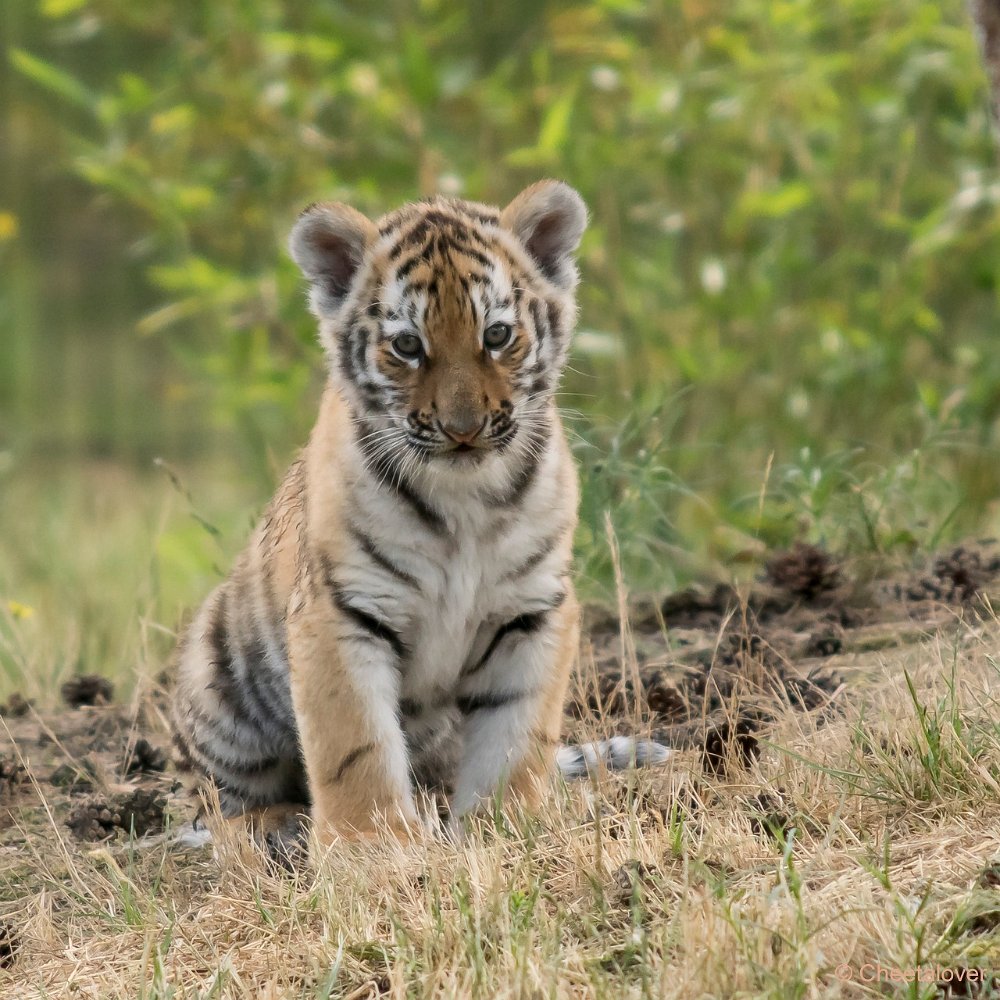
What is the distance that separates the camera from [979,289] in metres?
6.62

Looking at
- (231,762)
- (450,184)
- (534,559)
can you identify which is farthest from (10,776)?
(450,184)

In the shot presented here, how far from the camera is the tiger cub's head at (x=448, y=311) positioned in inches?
138

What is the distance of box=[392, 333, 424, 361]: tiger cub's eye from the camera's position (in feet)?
11.7

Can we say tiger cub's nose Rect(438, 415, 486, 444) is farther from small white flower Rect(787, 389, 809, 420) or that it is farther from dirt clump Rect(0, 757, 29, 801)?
small white flower Rect(787, 389, 809, 420)

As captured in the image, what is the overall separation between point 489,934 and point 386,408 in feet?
4.64

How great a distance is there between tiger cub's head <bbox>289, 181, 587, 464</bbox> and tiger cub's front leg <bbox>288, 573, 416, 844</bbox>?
445 millimetres

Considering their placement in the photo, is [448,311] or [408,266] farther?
[408,266]

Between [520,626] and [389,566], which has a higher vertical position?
[389,566]

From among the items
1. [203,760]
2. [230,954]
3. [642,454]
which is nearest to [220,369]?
[642,454]

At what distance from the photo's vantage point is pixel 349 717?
11.5ft

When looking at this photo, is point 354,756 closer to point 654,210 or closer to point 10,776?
point 10,776

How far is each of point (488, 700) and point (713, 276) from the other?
112 inches

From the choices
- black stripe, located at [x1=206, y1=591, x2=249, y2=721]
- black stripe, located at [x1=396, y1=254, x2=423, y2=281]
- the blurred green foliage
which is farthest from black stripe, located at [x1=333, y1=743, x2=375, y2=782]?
the blurred green foliage

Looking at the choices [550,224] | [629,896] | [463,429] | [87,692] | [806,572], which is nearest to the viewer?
[629,896]
